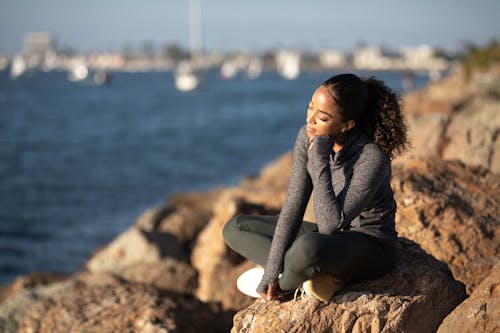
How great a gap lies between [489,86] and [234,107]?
158ft

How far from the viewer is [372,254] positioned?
3.48 metres

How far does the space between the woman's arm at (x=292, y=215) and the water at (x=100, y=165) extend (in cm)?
972

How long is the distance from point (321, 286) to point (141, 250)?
4452 millimetres

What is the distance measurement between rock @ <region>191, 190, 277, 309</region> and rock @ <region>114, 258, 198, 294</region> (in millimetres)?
109

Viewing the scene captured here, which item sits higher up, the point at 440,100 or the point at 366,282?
the point at 366,282

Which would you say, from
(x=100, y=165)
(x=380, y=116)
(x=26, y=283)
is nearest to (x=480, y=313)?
(x=380, y=116)

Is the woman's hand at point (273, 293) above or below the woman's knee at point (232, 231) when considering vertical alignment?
below

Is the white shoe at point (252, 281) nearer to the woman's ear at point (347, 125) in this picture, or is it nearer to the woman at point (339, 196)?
the woman at point (339, 196)

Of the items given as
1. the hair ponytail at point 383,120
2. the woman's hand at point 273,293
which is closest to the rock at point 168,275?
the woman's hand at point 273,293

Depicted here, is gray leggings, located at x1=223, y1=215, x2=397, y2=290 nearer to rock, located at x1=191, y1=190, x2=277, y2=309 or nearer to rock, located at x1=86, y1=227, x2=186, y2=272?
rock, located at x1=191, y1=190, x2=277, y2=309

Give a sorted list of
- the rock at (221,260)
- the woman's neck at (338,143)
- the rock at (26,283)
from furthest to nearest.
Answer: the rock at (26,283) < the rock at (221,260) < the woman's neck at (338,143)

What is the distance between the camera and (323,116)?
350 centimetres

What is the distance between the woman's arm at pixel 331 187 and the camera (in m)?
3.37

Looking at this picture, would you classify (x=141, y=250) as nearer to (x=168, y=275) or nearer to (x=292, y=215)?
(x=168, y=275)
